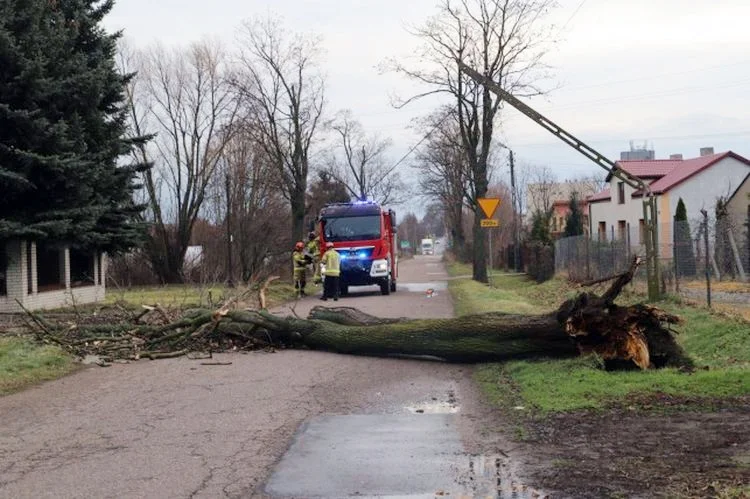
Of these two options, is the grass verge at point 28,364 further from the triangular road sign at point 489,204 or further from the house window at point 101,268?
the triangular road sign at point 489,204

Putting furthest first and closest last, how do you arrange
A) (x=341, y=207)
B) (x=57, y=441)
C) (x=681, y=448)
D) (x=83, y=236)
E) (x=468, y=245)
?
1. (x=468, y=245)
2. (x=341, y=207)
3. (x=83, y=236)
4. (x=57, y=441)
5. (x=681, y=448)

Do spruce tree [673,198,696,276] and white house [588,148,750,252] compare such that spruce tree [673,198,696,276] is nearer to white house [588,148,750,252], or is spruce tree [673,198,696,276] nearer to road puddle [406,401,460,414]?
road puddle [406,401,460,414]

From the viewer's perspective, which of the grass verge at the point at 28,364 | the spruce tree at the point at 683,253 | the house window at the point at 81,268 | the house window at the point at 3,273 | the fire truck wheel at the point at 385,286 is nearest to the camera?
the grass verge at the point at 28,364

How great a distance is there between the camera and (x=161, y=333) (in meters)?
14.4

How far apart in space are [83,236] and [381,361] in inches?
582

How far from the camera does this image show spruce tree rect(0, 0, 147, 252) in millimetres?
22281

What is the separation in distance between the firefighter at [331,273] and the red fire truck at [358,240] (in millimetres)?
2666

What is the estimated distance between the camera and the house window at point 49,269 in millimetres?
26156

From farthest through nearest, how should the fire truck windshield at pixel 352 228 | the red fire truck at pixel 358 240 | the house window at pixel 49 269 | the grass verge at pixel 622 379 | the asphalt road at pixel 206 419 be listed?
the fire truck windshield at pixel 352 228 → the red fire truck at pixel 358 240 → the house window at pixel 49 269 → the grass verge at pixel 622 379 → the asphalt road at pixel 206 419

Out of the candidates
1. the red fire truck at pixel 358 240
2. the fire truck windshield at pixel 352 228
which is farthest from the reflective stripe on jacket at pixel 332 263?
the fire truck windshield at pixel 352 228

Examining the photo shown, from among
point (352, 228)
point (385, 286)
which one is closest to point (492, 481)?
point (352, 228)

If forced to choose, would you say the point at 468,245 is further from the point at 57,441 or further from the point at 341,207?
the point at 57,441

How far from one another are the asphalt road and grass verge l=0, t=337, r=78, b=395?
0.29 m

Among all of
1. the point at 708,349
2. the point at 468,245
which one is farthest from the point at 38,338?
the point at 468,245
